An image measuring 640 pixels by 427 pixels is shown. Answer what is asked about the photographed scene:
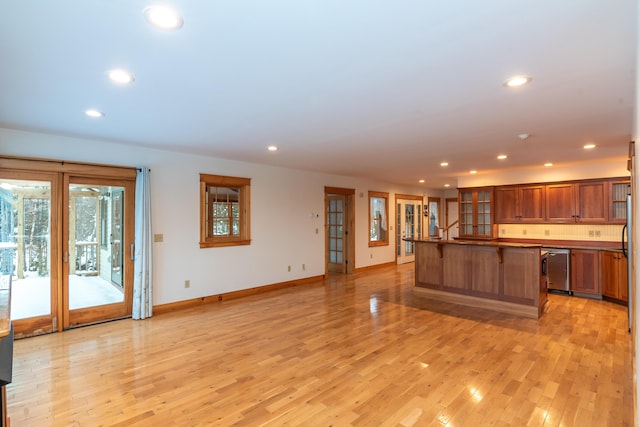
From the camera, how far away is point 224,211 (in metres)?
6.09

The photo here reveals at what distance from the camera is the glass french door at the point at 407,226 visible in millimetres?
9906

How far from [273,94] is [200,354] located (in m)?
2.72

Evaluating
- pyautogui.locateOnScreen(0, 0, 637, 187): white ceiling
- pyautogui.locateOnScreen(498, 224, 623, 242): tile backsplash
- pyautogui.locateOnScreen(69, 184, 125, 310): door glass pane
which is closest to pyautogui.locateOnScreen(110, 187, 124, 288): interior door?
pyautogui.locateOnScreen(69, 184, 125, 310): door glass pane

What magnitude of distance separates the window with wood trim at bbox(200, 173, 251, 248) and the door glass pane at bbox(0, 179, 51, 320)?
80.1 inches

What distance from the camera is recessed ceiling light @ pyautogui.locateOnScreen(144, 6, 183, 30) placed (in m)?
1.66

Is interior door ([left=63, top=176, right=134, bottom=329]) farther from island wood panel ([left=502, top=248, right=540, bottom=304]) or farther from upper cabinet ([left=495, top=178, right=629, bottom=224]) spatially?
upper cabinet ([left=495, top=178, right=629, bottom=224])

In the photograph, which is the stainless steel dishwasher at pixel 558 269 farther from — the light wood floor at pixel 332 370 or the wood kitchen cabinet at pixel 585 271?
the light wood floor at pixel 332 370

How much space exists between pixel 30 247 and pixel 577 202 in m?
8.90

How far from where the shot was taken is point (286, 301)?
5730 mm

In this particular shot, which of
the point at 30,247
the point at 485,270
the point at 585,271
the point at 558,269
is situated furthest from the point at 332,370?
the point at 585,271

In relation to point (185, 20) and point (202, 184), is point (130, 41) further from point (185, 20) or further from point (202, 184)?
point (202, 184)

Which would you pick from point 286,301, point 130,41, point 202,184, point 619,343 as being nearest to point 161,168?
point 202,184

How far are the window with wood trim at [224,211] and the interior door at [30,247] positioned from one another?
198cm

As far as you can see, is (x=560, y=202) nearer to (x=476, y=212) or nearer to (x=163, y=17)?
(x=476, y=212)
